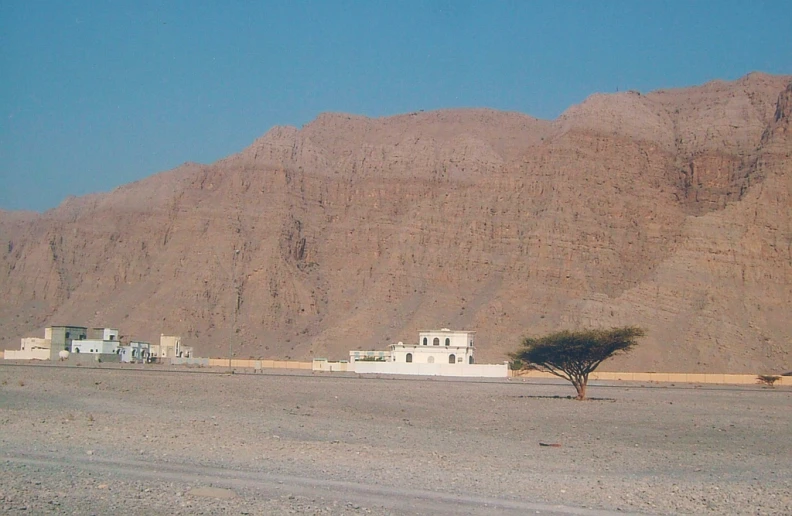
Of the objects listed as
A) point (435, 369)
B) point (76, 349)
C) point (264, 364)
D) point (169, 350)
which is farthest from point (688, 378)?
point (76, 349)

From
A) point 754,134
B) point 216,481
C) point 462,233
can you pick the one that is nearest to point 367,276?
point 462,233

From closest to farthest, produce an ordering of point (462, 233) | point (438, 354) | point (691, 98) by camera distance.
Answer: point (438, 354) < point (462, 233) < point (691, 98)

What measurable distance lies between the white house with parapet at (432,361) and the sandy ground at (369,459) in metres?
46.1

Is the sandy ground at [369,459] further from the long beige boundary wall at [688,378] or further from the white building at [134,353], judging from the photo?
the white building at [134,353]

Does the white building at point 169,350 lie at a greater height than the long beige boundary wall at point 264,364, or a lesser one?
greater

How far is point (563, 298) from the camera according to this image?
341 feet

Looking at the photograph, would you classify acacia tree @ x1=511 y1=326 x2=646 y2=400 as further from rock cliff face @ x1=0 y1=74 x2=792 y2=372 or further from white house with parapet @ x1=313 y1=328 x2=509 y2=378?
rock cliff face @ x1=0 y1=74 x2=792 y2=372

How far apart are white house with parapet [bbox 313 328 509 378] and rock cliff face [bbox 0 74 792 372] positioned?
7.22 m

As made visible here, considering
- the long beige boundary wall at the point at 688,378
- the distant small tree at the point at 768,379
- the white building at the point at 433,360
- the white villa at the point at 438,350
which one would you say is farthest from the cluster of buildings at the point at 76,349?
the distant small tree at the point at 768,379

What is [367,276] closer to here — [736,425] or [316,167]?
[316,167]

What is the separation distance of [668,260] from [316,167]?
219 ft

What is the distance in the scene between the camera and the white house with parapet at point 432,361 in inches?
3179

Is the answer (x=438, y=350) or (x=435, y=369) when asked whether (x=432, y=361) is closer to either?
(x=438, y=350)

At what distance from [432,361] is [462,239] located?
36764 millimetres
